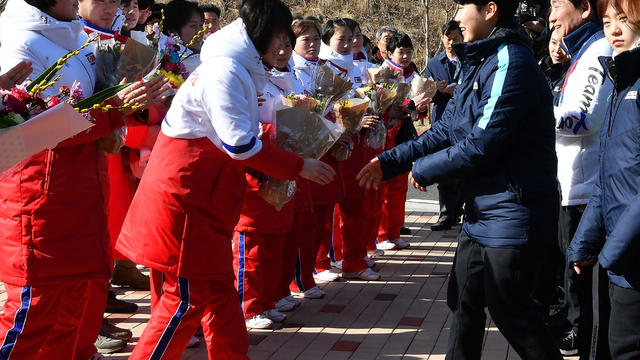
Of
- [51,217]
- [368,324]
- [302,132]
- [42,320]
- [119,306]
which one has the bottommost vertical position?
[368,324]

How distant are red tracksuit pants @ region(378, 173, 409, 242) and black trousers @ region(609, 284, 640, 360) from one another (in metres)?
5.30

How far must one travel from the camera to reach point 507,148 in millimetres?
3639

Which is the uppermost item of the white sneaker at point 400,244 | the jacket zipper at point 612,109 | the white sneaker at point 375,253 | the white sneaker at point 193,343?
the jacket zipper at point 612,109

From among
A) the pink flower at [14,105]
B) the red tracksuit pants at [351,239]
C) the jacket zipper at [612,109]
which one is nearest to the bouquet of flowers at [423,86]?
the red tracksuit pants at [351,239]

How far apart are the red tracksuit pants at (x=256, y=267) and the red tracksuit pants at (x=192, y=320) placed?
4.48 ft

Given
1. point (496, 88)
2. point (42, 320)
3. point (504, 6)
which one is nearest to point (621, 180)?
point (496, 88)

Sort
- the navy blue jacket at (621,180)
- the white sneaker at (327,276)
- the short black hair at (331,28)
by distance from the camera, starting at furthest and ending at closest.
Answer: the short black hair at (331,28) < the white sneaker at (327,276) < the navy blue jacket at (621,180)

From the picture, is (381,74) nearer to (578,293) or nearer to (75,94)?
(578,293)

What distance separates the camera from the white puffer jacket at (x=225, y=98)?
12.2 ft

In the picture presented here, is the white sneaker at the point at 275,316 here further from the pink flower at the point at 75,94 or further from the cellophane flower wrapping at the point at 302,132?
the pink flower at the point at 75,94

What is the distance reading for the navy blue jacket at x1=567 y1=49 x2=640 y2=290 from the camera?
307 cm

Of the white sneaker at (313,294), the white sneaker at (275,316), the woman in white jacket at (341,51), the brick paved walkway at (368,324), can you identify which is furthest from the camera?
the woman in white jacket at (341,51)

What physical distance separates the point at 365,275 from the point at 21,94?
14.5 ft

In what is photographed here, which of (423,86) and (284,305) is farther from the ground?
(423,86)
